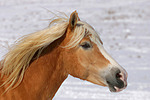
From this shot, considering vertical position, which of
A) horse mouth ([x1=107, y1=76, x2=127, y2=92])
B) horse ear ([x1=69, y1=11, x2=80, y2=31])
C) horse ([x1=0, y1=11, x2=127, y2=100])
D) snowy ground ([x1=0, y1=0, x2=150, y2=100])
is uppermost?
horse ear ([x1=69, y1=11, x2=80, y2=31])

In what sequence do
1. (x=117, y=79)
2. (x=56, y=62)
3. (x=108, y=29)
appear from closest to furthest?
(x=117, y=79) → (x=56, y=62) → (x=108, y=29)

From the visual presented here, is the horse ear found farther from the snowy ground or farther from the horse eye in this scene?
the snowy ground

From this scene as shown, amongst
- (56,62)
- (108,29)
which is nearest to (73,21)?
(56,62)

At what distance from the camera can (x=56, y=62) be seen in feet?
9.57

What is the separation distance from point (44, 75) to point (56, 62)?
0.17 m

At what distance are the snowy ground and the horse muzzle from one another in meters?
2.16

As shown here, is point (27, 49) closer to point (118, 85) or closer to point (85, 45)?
point (85, 45)

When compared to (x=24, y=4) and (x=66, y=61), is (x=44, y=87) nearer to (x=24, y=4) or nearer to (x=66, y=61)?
(x=66, y=61)

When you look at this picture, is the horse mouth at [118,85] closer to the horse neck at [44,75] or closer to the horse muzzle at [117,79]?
the horse muzzle at [117,79]

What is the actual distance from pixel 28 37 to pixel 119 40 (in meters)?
10.8

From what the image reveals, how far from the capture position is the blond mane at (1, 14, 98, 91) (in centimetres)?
282

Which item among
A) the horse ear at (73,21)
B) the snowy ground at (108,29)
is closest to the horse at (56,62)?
the horse ear at (73,21)

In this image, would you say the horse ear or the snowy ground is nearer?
the horse ear

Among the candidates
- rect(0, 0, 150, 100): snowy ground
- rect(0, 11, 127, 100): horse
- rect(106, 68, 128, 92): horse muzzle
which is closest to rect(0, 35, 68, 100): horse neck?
rect(0, 11, 127, 100): horse
